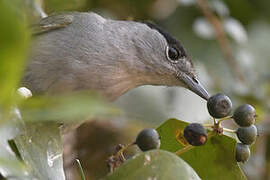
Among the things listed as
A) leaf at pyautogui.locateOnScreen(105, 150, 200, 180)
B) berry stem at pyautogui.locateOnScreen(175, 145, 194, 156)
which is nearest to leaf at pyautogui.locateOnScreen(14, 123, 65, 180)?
leaf at pyautogui.locateOnScreen(105, 150, 200, 180)

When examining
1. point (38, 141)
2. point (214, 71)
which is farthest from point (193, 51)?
point (38, 141)

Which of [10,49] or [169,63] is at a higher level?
[10,49]

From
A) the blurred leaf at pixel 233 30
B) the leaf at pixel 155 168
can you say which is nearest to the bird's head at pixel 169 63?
the blurred leaf at pixel 233 30

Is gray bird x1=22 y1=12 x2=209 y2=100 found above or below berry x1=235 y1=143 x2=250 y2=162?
below

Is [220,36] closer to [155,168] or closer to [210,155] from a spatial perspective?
[210,155]

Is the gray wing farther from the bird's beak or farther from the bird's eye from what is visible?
the bird's beak

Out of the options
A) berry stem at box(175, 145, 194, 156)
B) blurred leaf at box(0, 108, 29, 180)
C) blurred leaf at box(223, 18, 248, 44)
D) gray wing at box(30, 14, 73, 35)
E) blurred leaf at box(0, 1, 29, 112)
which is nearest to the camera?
blurred leaf at box(0, 1, 29, 112)

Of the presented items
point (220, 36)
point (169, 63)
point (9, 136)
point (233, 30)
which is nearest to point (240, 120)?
point (9, 136)
